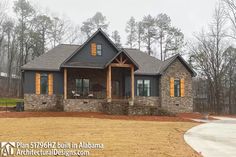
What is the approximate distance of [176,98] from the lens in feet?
98.9

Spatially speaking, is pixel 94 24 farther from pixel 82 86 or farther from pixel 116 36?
pixel 82 86

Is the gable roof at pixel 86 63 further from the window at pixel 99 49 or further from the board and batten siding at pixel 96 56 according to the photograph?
the window at pixel 99 49

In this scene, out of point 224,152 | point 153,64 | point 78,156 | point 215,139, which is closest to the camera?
point 78,156

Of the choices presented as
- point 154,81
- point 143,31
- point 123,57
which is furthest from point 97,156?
point 143,31

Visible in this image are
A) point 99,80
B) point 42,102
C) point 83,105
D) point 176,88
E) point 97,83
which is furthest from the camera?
point 176,88

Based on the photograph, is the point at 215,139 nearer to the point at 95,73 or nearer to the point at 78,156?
the point at 78,156

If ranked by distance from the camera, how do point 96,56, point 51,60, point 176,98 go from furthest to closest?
point 176,98 → point 51,60 → point 96,56

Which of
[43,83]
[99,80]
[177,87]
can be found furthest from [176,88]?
[43,83]

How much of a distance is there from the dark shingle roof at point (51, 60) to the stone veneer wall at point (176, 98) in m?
9.87

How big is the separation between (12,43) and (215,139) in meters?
46.3

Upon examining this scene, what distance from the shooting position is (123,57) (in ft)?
86.3

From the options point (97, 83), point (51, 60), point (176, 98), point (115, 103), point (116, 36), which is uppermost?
point (116, 36)

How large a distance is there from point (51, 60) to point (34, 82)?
9.30ft

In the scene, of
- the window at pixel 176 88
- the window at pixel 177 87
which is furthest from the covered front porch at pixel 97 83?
the window at pixel 176 88
